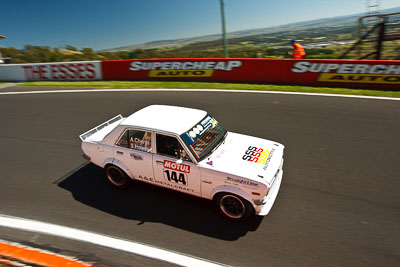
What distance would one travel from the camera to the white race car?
4430 millimetres

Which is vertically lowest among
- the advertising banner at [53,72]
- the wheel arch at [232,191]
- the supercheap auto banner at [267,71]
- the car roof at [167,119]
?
the wheel arch at [232,191]

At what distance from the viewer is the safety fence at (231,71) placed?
37.9 ft

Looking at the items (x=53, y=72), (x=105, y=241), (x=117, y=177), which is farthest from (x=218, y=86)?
(x=53, y=72)

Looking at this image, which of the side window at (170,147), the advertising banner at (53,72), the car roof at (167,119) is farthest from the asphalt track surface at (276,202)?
the advertising banner at (53,72)

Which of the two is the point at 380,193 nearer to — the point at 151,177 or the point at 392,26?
the point at 151,177

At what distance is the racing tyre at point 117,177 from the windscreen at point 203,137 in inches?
69.2

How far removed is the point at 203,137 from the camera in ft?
16.7

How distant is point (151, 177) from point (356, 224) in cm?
381

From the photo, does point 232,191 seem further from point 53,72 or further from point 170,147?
point 53,72

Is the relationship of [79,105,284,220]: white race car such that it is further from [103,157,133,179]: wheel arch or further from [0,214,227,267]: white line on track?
[0,214,227,267]: white line on track

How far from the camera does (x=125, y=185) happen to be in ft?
18.5

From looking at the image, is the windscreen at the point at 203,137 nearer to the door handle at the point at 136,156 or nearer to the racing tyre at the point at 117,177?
the door handle at the point at 136,156

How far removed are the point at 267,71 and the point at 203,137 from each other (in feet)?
31.8

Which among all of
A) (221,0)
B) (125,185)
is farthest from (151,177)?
(221,0)
